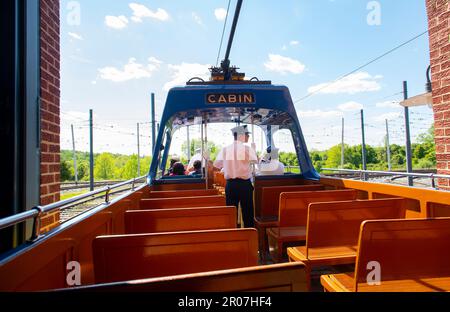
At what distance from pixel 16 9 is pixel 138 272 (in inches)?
85.3

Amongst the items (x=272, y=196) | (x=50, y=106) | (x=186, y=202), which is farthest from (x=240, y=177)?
(x=50, y=106)

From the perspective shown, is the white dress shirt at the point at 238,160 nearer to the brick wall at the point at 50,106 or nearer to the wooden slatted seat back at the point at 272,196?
the wooden slatted seat back at the point at 272,196

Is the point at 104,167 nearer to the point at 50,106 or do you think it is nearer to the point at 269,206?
the point at 269,206

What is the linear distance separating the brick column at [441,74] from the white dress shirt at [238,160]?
2.29 meters

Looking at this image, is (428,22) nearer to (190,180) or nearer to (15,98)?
(190,180)

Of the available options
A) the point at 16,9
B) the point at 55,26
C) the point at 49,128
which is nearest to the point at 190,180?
the point at 49,128

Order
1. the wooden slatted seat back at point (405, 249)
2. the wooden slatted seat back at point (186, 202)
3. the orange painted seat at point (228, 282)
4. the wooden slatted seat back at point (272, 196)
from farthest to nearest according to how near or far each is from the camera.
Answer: the wooden slatted seat back at point (272, 196), the wooden slatted seat back at point (186, 202), the wooden slatted seat back at point (405, 249), the orange painted seat at point (228, 282)

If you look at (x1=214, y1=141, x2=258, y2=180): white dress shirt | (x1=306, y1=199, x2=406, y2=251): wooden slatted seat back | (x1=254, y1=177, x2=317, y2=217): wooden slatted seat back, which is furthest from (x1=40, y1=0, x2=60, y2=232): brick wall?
(x1=254, y1=177, x2=317, y2=217): wooden slatted seat back

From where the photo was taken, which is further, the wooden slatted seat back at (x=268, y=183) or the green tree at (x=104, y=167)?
the green tree at (x=104, y=167)

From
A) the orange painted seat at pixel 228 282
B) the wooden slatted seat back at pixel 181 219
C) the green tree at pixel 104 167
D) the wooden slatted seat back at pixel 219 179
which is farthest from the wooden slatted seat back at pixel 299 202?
the green tree at pixel 104 167

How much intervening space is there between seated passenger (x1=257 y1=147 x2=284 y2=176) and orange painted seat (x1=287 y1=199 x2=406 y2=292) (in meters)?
3.28

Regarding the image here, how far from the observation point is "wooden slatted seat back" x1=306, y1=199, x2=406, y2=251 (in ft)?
7.84

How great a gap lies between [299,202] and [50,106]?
2.69 metres

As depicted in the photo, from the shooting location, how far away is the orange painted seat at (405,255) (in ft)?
5.55
